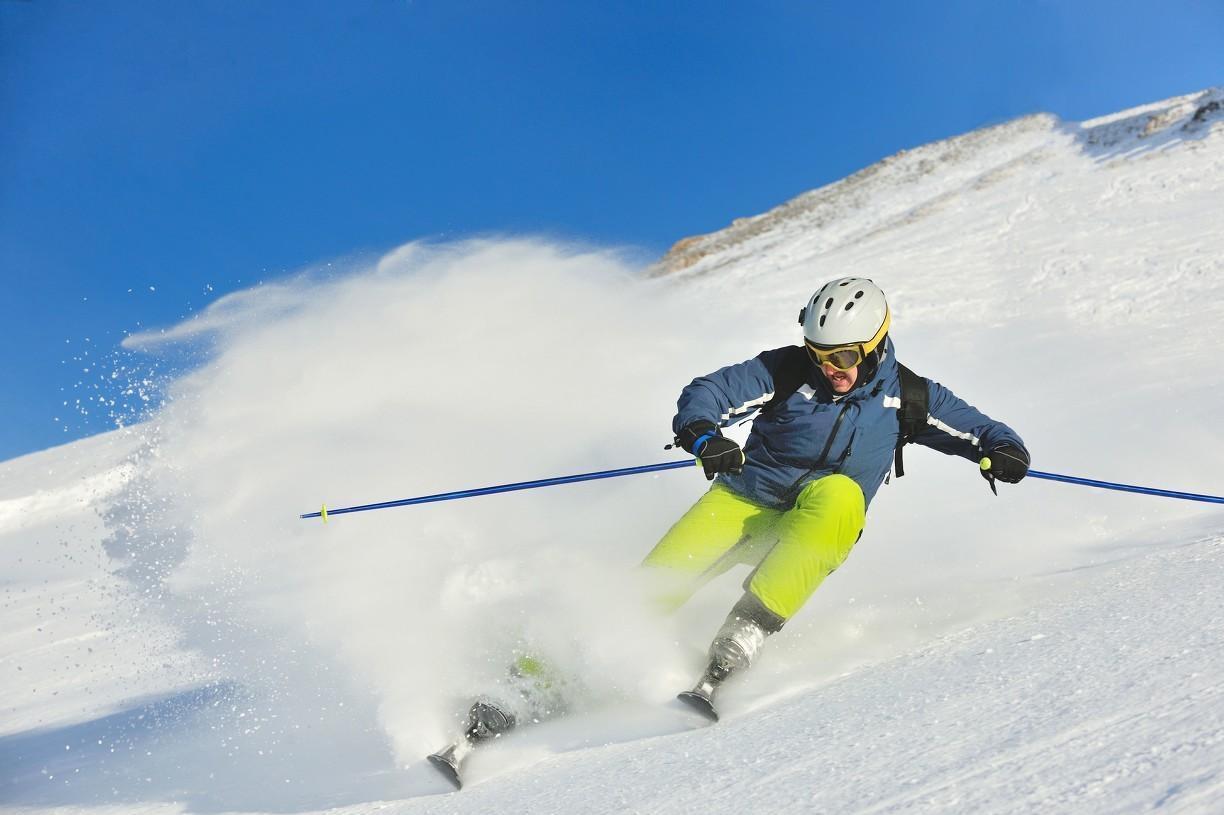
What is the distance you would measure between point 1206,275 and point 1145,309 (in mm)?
1322

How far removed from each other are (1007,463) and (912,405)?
0.42 metres

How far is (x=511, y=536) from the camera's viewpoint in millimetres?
5629

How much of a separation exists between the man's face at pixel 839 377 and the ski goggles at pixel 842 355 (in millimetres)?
21

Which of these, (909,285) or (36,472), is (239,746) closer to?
(909,285)

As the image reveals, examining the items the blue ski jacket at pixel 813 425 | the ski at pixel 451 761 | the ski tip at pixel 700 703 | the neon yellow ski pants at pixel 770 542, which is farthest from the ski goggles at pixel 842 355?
the ski at pixel 451 761

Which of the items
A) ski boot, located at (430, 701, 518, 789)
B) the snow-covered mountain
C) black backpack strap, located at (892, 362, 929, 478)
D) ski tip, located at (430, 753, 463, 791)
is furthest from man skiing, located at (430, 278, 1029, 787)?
ski tip, located at (430, 753, 463, 791)

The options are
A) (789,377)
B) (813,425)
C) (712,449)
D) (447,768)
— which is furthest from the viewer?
(789,377)

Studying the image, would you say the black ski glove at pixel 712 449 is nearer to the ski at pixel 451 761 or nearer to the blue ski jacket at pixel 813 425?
the blue ski jacket at pixel 813 425

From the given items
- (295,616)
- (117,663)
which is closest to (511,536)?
(295,616)

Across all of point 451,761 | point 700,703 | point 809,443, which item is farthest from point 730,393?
point 451,761

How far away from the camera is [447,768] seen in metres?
3.13

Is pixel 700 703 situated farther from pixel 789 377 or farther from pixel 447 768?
pixel 789 377

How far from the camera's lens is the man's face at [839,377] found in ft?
12.7

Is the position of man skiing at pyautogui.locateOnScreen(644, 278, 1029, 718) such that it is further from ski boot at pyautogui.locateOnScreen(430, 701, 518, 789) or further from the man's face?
ski boot at pyautogui.locateOnScreen(430, 701, 518, 789)
